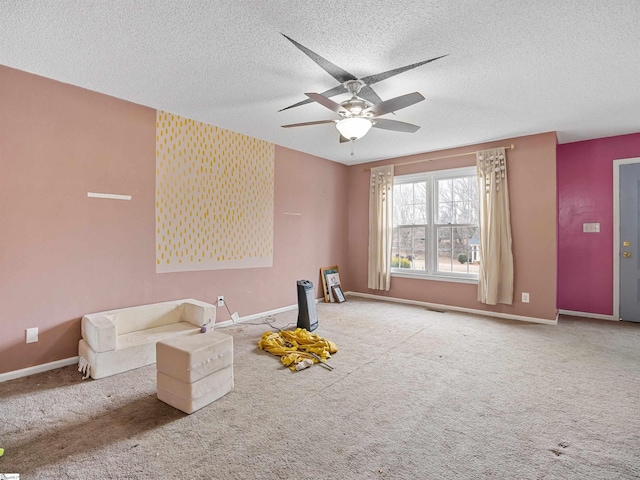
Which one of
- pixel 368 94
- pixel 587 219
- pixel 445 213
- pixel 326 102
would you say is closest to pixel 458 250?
pixel 445 213

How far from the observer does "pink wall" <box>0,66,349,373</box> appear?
2.65m

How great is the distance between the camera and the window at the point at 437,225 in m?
5.04

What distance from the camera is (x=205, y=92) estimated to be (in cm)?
306

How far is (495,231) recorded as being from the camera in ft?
15.0

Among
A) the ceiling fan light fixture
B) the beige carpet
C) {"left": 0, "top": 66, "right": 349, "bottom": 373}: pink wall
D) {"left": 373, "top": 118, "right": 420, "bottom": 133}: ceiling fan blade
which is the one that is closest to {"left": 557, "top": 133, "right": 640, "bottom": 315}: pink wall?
the beige carpet

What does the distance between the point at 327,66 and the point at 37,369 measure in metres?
3.56

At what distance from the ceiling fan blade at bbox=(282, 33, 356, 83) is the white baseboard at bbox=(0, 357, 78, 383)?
334 cm

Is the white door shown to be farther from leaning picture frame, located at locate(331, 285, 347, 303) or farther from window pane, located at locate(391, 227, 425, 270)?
leaning picture frame, located at locate(331, 285, 347, 303)

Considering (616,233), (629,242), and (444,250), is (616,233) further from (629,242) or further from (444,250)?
(444,250)

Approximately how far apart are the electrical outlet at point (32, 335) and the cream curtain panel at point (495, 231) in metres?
5.25

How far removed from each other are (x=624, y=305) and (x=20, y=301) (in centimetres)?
693

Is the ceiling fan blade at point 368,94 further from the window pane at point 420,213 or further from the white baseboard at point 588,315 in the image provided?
the white baseboard at point 588,315

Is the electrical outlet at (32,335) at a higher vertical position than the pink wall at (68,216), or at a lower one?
lower

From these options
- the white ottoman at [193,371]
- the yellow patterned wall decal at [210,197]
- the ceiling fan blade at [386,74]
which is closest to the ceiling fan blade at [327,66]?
the ceiling fan blade at [386,74]
